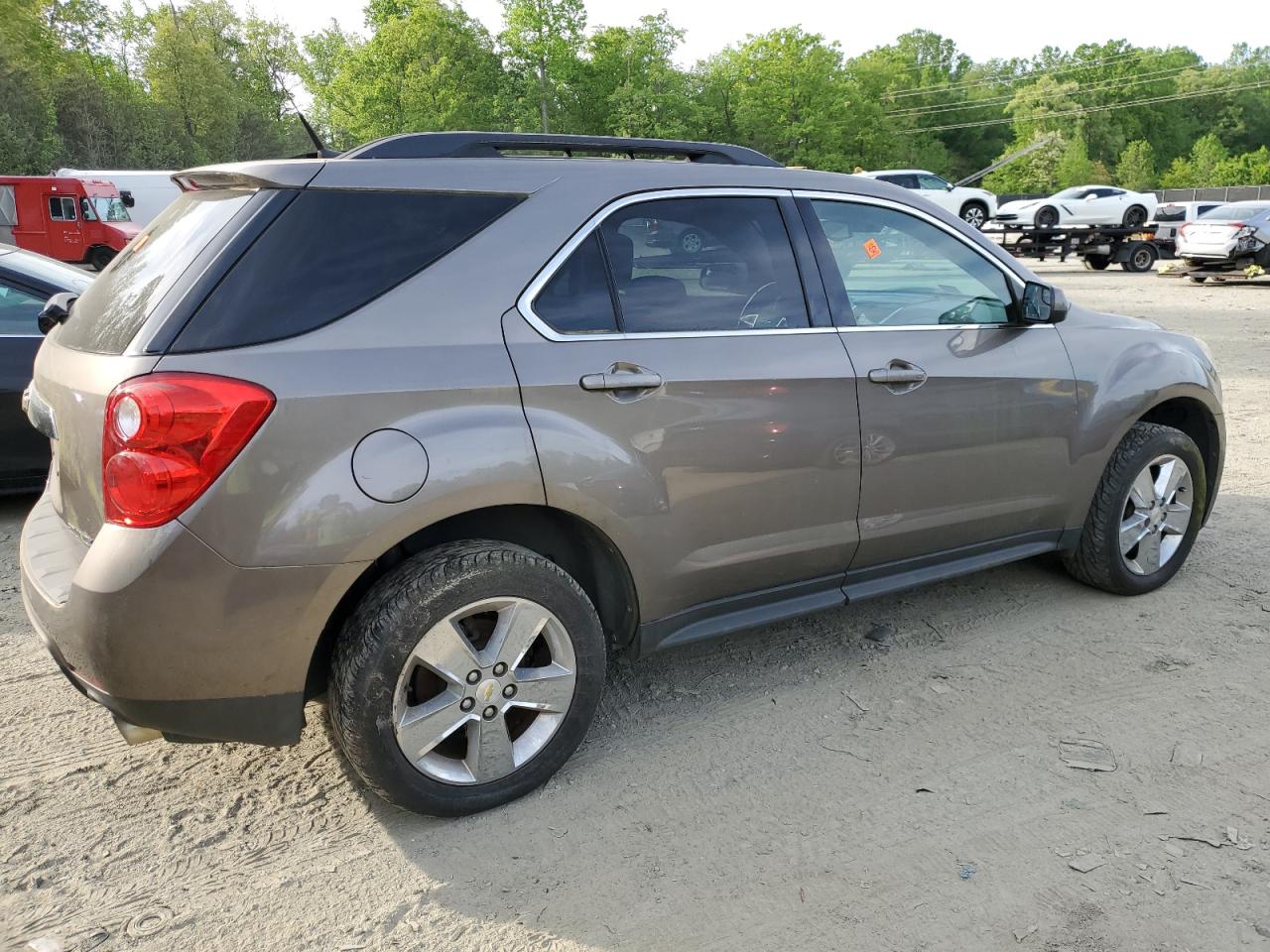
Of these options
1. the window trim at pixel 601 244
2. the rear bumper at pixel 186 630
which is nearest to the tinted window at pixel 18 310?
the rear bumper at pixel 186 630

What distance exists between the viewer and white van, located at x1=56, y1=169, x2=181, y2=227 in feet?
96.0

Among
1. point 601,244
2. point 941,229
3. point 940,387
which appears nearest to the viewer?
point 601,244

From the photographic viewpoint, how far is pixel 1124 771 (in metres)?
3.01

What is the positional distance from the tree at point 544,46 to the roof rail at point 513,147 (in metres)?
Result: 55.9

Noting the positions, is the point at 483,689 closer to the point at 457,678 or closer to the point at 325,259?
the point at 457,678

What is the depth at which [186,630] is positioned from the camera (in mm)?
2367

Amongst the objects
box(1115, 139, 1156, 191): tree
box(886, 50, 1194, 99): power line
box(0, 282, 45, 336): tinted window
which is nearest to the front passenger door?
box(0, 282, 45, 336): tinted window

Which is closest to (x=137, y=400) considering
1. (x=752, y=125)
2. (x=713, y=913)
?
(x=713, y=913)

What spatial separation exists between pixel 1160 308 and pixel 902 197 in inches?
579

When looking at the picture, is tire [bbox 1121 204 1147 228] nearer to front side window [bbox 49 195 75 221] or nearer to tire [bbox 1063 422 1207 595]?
tire [bbox 1063 422 1207 595]

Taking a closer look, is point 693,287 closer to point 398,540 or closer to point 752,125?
point 398,540

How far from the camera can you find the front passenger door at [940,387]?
3.40 m

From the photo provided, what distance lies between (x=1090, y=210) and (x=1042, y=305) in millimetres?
28407

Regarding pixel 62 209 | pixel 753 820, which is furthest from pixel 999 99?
pixel 753 820
